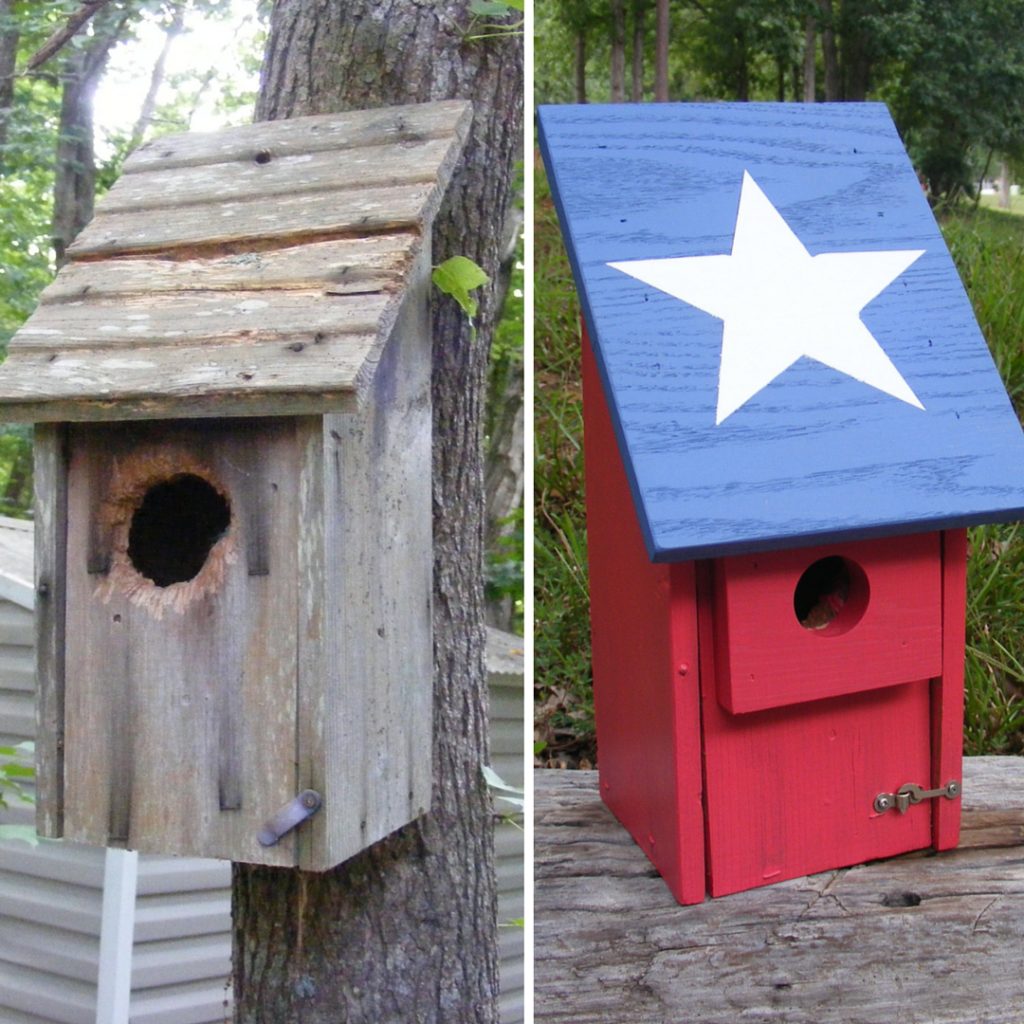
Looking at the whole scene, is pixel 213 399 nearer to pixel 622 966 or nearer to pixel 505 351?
pixel 622 966

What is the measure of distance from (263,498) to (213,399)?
0.48ft

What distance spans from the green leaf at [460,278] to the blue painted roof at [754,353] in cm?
15

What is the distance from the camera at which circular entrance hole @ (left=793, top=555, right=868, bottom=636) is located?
1686mm

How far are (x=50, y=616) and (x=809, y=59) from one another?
293cm

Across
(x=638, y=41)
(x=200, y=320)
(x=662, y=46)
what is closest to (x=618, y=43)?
(x=638, y=41)

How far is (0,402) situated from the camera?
1400mm

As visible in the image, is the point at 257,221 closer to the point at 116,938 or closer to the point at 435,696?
the point at 435,696

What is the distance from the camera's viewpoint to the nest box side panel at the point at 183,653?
1392mm

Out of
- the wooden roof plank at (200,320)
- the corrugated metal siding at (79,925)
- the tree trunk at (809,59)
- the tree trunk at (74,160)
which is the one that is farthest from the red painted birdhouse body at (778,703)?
the tree trunk at (74,160)

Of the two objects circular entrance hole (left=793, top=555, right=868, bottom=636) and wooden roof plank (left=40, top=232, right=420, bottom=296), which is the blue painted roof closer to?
circular entrance hole (left=793, top=555, right=868, bottom=636)

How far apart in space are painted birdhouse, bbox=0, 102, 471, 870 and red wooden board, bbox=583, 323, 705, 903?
1.17ft

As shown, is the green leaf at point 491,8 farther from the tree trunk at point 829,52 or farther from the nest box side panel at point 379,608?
the tree trunk at point 829,52

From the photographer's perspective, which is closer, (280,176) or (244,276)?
(244,276)

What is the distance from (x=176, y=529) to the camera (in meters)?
1.72
